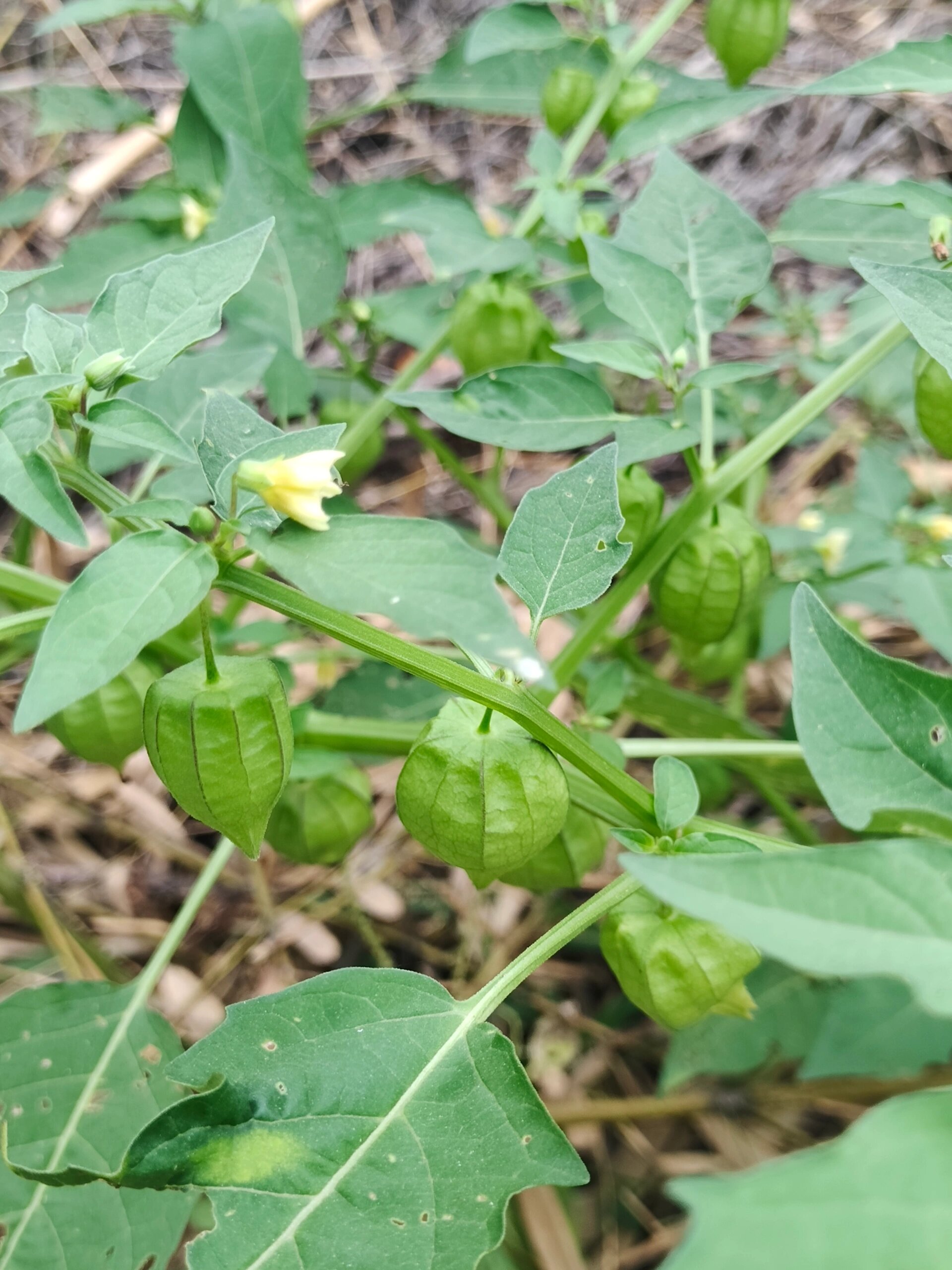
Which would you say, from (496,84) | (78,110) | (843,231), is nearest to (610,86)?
(496,84)

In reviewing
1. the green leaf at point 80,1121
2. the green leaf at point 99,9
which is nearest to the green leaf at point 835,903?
the green leaf at point 80,1121

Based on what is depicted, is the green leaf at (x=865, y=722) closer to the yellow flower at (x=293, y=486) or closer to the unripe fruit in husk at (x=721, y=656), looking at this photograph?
the yellow flower at (x=293, y=486)

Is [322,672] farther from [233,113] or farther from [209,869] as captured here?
[233,113]

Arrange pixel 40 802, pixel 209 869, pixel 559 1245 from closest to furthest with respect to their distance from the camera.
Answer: pixel 209 869 < pixel 559 1245 < pixel 40 802

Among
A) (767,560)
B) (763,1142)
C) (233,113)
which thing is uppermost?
(233,113)

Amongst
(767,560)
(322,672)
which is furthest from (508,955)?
(767,560)
